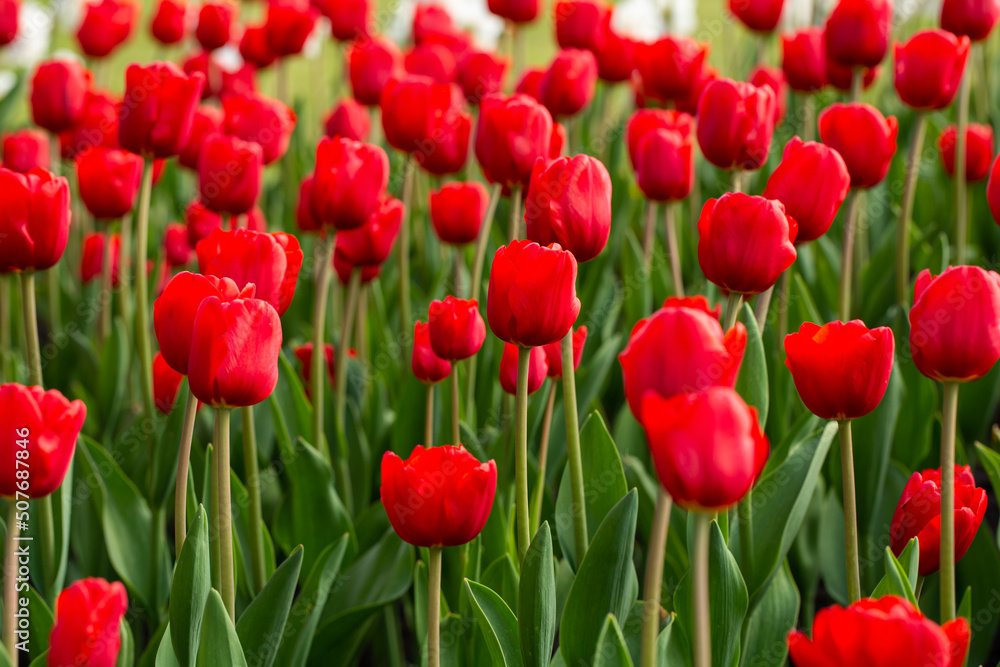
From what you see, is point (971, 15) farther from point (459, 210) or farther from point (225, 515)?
point (225, 515)

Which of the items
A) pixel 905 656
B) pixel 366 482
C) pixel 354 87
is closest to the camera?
pixel 905 656

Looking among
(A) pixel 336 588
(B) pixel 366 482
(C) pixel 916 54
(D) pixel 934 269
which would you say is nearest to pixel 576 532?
(A) pixel 336 588

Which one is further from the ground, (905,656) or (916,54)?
(916,54)

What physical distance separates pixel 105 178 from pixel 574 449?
109cm

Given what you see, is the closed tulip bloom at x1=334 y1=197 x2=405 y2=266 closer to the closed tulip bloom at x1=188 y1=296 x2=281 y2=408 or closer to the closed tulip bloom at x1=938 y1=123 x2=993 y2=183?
the closed tulip bloom at x1=188 y1=296 x2=281 y2=408

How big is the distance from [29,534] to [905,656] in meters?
1.17

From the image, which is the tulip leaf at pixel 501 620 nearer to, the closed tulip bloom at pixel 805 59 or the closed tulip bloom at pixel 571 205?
the closed tulip bloom at pixel 571 205

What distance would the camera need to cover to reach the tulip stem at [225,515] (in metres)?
0.93

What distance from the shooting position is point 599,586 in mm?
1026

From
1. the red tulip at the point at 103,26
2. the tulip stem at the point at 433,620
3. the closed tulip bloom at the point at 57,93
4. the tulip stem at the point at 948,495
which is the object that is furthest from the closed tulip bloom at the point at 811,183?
the red tulip at the point at 103,26

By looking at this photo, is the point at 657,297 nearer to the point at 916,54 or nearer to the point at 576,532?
the point at 916,54

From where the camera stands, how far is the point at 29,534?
140cm

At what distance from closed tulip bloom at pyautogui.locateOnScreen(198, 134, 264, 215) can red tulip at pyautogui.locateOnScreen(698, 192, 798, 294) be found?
0.81 meters

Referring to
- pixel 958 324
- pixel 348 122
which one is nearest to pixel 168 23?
pixel 348 122
